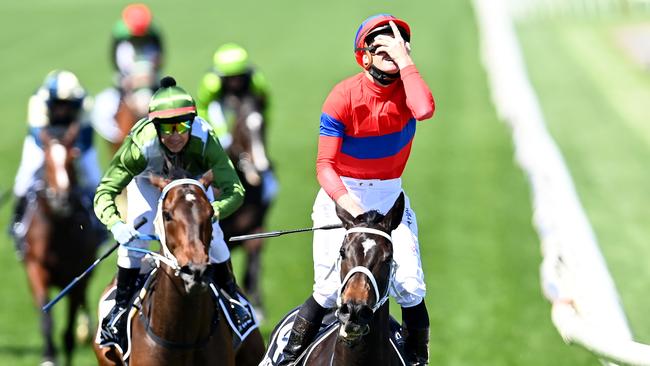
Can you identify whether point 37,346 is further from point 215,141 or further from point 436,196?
Answer: point 436,196

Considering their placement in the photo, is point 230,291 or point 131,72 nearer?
point 230,291

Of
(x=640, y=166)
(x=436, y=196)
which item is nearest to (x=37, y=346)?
(x=436, y=196)

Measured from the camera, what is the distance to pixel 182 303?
6668 mm

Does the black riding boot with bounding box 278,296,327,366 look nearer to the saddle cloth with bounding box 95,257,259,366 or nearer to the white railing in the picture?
the saddle cloth with bounding box 95,257,259,366

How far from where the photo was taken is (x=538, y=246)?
14.2m

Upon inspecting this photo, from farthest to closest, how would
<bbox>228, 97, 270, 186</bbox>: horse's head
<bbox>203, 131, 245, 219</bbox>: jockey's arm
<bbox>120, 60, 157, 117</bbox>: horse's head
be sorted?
<bbox>120, 60, 157, 117</bbox>: horse's head
<bbox>228, 97, 270, 186</bbox>: horse's head
<bbox>203, 131, 245, 219</bbox>: jockey's arm

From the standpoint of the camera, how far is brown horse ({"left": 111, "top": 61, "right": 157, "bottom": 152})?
12.8m

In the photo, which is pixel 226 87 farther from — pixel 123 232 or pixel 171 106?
pixel 123 232

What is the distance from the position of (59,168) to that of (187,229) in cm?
460

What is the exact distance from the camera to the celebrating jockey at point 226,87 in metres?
11.7

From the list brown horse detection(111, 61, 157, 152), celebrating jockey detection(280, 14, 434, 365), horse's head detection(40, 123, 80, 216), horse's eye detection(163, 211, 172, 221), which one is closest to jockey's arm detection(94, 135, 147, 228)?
horse's eye detection(163, 211, 172, 221)

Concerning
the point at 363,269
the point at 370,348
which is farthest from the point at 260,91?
the point at 363,269

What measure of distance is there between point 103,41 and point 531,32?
40.9 ft

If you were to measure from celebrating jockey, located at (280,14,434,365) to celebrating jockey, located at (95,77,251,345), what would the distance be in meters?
0.74
